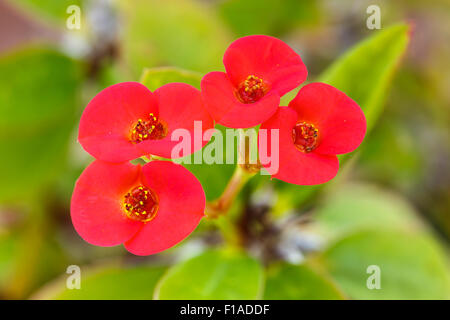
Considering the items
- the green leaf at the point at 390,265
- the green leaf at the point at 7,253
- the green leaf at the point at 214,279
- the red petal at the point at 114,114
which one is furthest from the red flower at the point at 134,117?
the green leaf at the point at 7,253

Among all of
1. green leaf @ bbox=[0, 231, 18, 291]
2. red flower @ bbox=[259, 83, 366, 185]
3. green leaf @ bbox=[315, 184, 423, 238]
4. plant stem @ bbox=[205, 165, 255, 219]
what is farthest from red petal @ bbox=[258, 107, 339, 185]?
green leaf @ bbox=[0, 231, 18, 291]

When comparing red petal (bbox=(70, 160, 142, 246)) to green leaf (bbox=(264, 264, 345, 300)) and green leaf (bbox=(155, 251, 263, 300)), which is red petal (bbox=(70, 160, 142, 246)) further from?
green leaf (bbox=(264, 264, 345, 300))

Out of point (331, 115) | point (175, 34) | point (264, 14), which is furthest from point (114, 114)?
point (264, 14)

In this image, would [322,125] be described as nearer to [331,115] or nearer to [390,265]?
[331,115]

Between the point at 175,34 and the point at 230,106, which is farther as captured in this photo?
the point at 175,34

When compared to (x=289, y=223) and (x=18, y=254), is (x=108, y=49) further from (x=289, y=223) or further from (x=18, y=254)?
(x=18, y=254)

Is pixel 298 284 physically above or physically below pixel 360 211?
below
